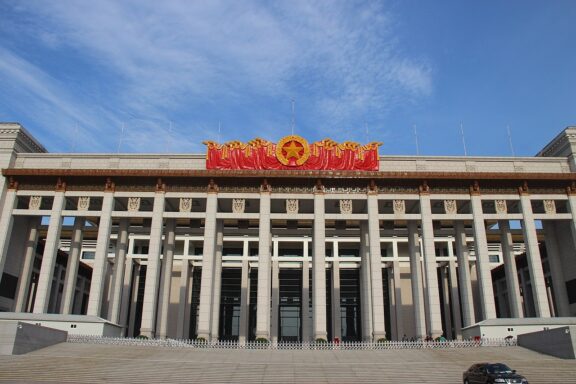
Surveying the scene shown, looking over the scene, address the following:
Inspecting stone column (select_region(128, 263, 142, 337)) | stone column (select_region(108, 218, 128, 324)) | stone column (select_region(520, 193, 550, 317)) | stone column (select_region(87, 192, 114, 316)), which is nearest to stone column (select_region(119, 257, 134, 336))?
stone column (select_region(108, 218, 128, 324))

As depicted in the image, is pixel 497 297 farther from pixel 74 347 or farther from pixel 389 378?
pixel 74 347

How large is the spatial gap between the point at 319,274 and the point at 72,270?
76.0 feet

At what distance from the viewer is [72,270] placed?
45844 millimetres

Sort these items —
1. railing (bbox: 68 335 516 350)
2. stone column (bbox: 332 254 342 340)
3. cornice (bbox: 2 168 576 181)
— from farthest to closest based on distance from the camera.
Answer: stone column (bbox: 332 254 342 340), cornice (bbox: 2 168 576 181), railing (bbox: 68 335 516 350)

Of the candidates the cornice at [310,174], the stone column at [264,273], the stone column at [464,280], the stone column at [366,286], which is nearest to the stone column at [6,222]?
the cornice at [310,174]

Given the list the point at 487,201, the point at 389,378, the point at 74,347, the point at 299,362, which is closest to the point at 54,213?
the point at 74,347

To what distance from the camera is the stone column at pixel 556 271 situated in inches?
1821

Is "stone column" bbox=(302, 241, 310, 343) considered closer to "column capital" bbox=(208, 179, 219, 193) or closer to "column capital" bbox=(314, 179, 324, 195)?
"column capital" bbox=(314, 179, 324, 195)

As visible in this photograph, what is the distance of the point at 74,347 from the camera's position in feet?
109

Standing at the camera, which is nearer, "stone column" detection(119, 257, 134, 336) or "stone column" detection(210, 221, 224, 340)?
"stone column" detection(210, 221, 224, 340)

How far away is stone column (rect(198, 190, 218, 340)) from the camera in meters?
42.2

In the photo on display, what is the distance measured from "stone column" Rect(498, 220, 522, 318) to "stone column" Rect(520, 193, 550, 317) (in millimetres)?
1347

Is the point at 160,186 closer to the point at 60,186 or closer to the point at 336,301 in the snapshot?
the point at 60,186

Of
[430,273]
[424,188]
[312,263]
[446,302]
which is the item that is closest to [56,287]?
[312,263]
